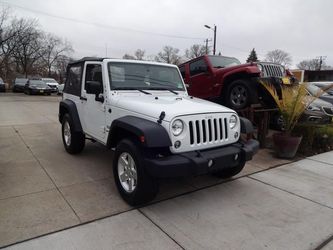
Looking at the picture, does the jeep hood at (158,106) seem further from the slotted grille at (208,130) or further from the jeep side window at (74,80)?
the jeep side window at (74,80)

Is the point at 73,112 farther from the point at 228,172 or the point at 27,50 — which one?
the point at 27,50

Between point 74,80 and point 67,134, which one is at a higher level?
point 74,80

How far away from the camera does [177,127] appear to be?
329 centimetres

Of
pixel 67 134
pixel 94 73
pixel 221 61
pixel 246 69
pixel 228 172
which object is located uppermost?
pixel 221 61

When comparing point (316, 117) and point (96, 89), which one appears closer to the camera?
point (96, 89)

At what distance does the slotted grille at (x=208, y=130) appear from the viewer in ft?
11.1

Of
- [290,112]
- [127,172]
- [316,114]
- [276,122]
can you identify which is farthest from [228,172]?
[276,122]

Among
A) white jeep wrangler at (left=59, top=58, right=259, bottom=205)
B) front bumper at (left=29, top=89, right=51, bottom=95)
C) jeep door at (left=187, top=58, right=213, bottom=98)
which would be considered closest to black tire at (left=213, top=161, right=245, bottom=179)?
white jeep wrangler at (left=59, top=58, right=259, bottom=205)

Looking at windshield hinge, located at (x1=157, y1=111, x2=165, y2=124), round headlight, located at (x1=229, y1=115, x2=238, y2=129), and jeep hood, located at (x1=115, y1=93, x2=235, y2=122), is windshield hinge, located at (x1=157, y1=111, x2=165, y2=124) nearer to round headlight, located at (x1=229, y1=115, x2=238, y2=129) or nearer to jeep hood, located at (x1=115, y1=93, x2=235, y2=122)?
jeep hood, located at (x1=115, y1=93, x2=235, y2=122)

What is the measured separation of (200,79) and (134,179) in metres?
4.77

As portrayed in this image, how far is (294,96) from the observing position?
586 cm

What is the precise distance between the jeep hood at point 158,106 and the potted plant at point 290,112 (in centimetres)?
270

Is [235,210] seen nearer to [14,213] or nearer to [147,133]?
[147,133]

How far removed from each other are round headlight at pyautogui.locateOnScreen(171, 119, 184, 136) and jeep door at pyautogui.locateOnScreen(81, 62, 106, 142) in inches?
60.5
